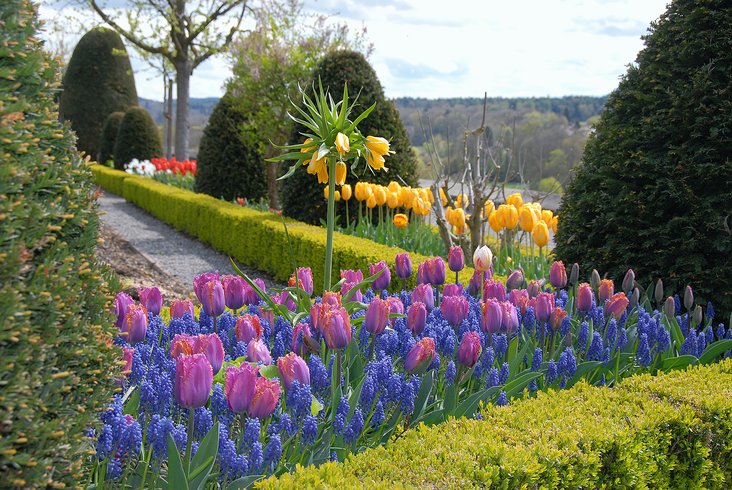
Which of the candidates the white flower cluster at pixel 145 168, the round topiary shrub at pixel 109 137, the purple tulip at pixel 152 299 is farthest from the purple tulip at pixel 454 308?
the round topiary shrub at pixel 109 137

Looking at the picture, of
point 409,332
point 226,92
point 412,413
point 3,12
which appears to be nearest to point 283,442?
point 412,413

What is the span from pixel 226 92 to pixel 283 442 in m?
11.5

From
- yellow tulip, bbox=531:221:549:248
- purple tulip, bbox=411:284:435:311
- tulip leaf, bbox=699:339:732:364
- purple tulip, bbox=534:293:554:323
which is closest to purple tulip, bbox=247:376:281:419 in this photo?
purple tulip, bbox=411:284:435:311

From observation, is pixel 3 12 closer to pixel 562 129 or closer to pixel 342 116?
pixel 342 116

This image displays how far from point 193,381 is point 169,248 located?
Result: 9884 millimetres

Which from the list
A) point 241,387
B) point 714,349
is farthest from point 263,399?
point 714,349

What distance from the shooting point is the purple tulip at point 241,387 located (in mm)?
1960

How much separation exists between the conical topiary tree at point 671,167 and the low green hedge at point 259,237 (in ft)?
3.65

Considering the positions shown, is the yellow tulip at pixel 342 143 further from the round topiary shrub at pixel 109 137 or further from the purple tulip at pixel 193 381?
the round topiary shrub at pixel 109 137

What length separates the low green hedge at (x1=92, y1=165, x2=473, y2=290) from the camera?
6496 mm

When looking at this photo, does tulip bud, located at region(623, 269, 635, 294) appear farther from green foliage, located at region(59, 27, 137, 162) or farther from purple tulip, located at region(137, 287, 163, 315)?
green foliage, located at region(59, 27, 137, 162)

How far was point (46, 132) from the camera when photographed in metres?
1.67

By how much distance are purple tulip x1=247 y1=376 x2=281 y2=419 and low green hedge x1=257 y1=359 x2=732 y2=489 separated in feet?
0.61

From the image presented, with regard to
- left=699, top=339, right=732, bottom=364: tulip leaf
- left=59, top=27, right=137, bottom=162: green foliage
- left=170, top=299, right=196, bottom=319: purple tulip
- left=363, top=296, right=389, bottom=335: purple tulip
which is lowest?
left=699, top=339, right=732, bottom=364: tulip leaf
